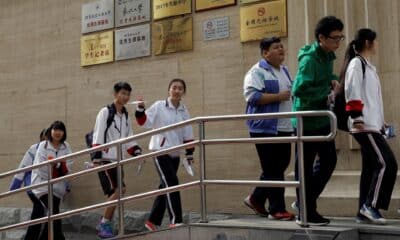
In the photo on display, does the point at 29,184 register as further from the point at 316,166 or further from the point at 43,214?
the point at 316,166

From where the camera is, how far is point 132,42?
9.27 m

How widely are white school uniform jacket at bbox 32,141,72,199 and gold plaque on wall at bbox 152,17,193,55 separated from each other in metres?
2.04

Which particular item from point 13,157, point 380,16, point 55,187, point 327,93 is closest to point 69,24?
point 13,157

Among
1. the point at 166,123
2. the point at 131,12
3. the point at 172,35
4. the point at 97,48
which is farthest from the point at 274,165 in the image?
the point at 97,48

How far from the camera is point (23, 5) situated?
1088 centimetres

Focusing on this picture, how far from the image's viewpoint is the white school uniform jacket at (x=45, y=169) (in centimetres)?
736

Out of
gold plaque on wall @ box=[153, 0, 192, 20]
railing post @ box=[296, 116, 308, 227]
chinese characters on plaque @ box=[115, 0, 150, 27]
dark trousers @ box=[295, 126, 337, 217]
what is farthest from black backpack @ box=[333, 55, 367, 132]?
chinese characters on plaque @ box=[115, 0, 150, 27]

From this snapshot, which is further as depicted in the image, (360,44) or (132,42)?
(132,42)

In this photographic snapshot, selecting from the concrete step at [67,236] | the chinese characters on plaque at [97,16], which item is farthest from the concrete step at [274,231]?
the chinese characters on plaque at [97,16]

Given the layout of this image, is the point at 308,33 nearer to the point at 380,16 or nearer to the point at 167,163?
the point at 380,16

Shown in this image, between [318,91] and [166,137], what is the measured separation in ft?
6.50

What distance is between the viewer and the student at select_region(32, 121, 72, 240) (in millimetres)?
7340

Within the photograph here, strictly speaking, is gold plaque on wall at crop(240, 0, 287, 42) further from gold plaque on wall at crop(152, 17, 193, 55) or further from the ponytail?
the ponytail

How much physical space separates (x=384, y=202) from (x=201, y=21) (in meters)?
4.03
